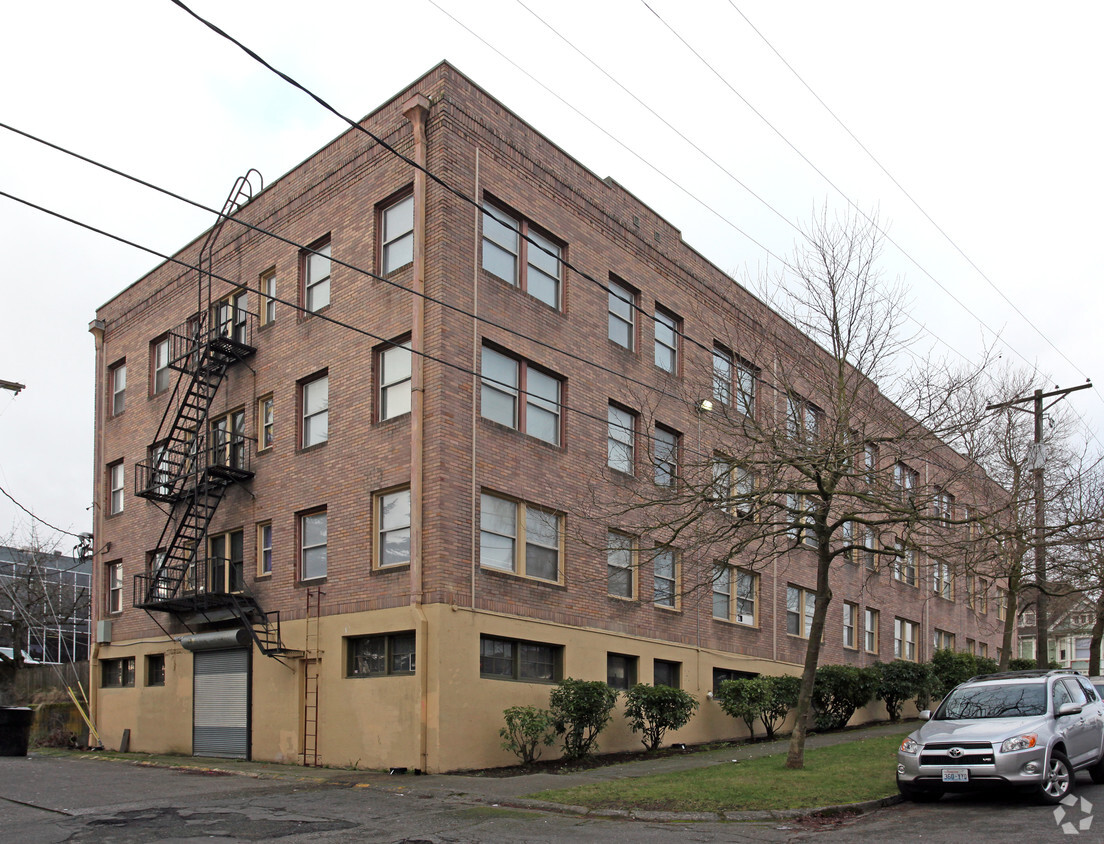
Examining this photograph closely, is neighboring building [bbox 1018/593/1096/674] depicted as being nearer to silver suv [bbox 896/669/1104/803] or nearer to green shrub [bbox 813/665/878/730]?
green shrub [bbox 813/665/878/730]

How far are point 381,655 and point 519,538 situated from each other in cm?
341

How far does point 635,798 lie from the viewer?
12.8 meters

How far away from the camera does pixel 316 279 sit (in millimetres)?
22062

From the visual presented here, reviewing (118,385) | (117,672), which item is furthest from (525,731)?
(118,385)

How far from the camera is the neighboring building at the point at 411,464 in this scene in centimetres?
1830

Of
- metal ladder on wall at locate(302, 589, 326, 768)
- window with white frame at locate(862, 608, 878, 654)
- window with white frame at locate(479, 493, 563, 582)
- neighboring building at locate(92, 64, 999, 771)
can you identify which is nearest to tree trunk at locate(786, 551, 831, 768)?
neighboring building at locate(92, 64, 999, 771)

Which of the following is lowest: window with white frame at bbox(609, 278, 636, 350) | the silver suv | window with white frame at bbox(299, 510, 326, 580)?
the silver suv

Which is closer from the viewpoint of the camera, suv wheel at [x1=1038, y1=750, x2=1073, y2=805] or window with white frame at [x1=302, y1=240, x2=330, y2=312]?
suv wheel at [x1=1038, y1=750, x2=1073, y2=805]

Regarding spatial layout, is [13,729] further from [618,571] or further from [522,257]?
[522,257]

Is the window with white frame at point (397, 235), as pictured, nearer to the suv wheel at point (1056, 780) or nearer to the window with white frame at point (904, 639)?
the suv wheel at point (1056, 780)

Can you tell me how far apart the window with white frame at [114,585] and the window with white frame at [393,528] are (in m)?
11.8

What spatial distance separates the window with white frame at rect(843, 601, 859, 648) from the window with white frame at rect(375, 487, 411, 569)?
18.6 metres

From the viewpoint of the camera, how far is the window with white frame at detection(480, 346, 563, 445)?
19.8 m

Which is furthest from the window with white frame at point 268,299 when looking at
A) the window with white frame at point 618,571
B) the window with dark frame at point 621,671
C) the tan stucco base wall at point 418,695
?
the window with dark frame at point 621,671
